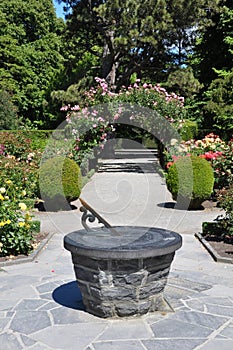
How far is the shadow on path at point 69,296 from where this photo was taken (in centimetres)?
404

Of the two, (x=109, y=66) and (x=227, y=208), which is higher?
(x=109, y=66)

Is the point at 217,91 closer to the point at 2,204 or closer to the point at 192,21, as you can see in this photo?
the point at 192,21

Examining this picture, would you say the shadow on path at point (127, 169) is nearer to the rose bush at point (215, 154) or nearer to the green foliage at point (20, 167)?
the rose bush at point (215, 154)

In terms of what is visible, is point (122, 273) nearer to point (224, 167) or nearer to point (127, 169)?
point (224, 167)

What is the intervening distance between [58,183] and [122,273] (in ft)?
19.5

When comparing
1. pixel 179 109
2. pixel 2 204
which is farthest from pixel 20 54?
pixel 2 204

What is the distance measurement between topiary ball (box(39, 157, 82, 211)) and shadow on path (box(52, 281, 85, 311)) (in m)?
4.82

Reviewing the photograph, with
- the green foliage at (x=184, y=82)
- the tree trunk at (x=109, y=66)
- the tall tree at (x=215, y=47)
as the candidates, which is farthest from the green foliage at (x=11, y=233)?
the tall tree at (x=215, y=47)

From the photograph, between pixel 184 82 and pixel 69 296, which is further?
pixel 184 82

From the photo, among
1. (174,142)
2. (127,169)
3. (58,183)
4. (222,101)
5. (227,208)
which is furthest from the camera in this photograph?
(222,101)

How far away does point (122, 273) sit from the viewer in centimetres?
358

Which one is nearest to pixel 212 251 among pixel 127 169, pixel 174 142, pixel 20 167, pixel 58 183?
pixel 58 183

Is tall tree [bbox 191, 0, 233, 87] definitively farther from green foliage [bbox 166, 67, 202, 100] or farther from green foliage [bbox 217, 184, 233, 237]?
green foliage [bbox 217, 184, 233, 237]

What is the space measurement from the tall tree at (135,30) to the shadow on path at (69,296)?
1376 centimetres
